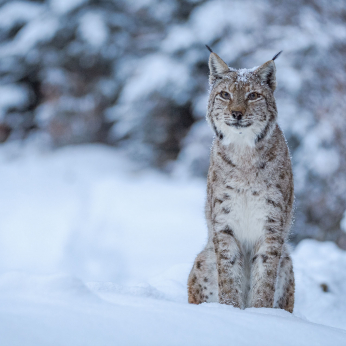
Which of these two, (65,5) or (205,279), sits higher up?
(65,5)

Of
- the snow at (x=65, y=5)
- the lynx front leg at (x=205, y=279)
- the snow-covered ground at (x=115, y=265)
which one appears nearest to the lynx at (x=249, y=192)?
the lynx front leg at (x=205, y=279)

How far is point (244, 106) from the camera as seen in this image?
3.08 m

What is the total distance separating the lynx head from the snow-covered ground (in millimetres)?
1141

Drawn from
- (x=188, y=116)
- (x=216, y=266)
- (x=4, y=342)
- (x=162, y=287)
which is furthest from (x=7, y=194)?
(x=4, y=342)

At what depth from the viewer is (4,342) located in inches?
59.3

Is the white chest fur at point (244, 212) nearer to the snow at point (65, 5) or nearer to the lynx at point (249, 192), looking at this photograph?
the lynx at point (249, 192)

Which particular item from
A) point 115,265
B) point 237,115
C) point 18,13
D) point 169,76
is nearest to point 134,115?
point 169,76

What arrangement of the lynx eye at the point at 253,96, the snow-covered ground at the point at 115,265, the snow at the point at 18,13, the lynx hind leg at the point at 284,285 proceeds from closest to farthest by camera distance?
Result: the snow-covered ground at the point at 115,265
the lynx eye at the point at 253,96
the lynx hind leg at the point at 284,285
the snow at the point at 18,13

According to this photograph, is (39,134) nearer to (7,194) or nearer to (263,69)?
(7,194)

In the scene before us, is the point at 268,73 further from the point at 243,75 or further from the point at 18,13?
the point at 18,13

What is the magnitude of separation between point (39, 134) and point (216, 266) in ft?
29.2

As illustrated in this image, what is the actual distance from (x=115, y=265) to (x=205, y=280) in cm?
351

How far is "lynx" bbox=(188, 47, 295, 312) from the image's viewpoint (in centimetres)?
309

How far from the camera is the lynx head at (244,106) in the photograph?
3.08 metres
